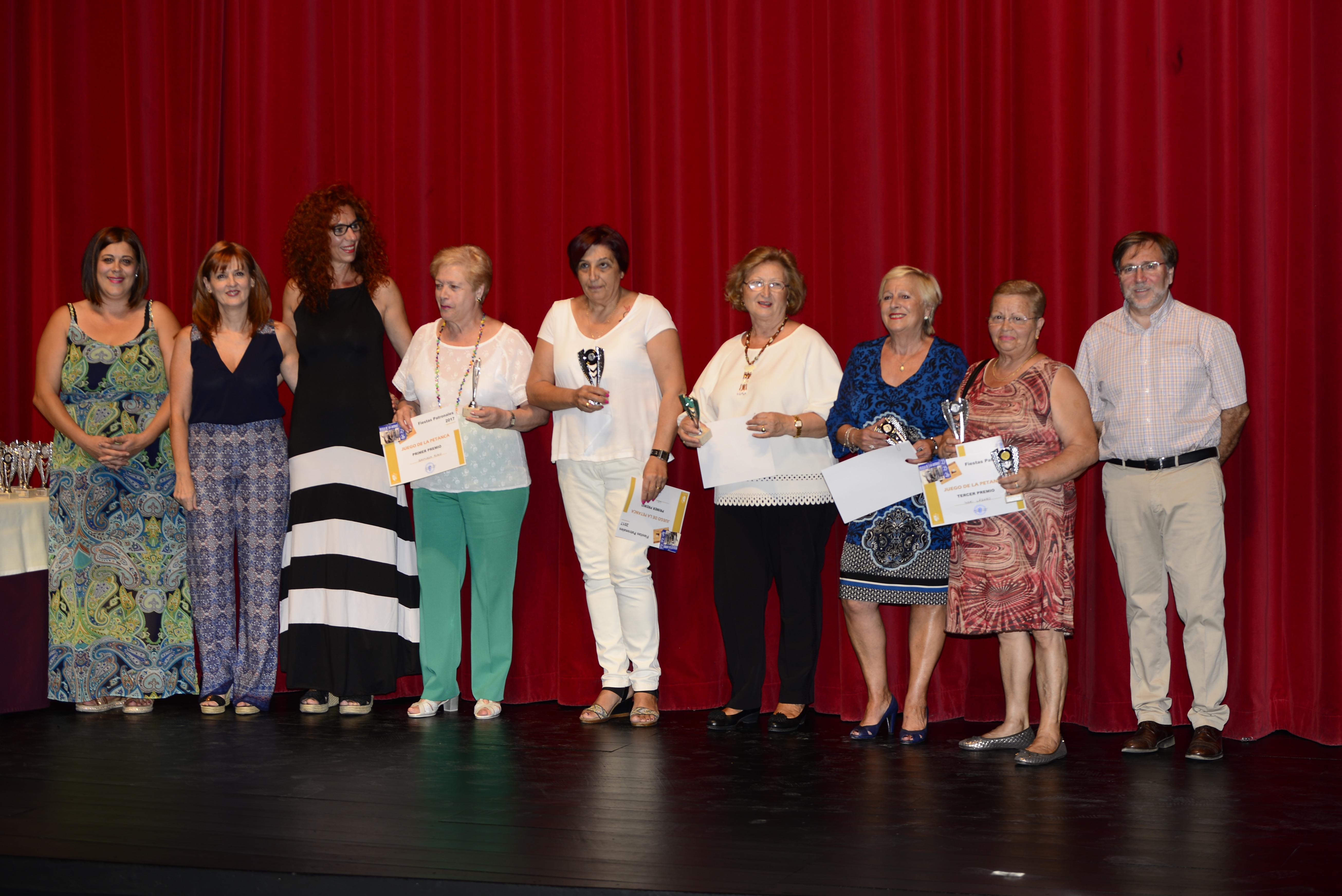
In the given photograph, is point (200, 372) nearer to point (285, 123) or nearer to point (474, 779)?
point (285, 123)

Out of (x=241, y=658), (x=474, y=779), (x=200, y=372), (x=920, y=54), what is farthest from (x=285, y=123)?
(x=474, y=779)

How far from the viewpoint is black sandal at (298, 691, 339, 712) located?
407 cm

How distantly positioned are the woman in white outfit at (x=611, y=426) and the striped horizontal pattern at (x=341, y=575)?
26.0 inches

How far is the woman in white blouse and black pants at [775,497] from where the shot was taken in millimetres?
3660

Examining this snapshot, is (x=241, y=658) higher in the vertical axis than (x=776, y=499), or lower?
lower

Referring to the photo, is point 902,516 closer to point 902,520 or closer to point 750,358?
point 902,520

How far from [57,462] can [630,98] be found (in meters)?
2.47

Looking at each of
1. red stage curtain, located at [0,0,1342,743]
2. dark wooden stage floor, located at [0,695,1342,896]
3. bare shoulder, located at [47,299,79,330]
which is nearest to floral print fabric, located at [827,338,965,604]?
dark wooden stage floor, located at [0,695,1342,896]

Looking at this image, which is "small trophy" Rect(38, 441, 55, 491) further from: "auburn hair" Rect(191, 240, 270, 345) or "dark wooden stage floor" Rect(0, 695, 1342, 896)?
"dark wooden stage floor" Rect(0, 695, 1342, 896)

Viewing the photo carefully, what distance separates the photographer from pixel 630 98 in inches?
175

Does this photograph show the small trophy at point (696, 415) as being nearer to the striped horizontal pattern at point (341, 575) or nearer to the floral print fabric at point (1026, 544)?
the floral print fabric at point (1026, 544)

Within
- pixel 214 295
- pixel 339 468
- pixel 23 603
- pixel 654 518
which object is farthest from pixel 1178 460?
Result: pixel 23 603

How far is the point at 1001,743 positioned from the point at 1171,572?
2.41 ft

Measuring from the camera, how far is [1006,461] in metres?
3.21
